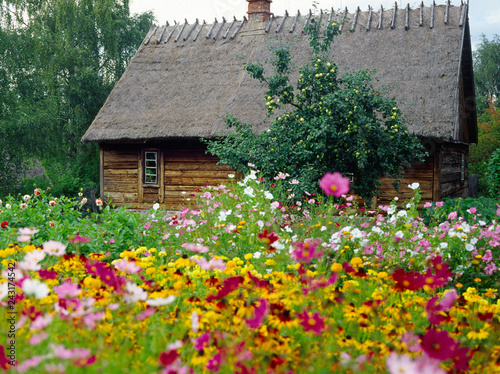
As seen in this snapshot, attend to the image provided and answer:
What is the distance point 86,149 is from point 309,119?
38.1 ft

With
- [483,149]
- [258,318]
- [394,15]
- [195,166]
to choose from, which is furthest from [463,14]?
[258,318]

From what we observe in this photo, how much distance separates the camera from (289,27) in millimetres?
12711

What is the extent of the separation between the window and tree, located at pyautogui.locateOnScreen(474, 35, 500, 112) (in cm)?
2151

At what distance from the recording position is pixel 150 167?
1282cm

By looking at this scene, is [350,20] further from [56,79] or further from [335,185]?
[335,185]

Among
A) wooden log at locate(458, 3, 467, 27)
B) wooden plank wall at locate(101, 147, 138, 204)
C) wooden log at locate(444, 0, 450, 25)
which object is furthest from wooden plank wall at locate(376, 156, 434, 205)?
wooden plank wall at locate(101, 147, 138, 204)

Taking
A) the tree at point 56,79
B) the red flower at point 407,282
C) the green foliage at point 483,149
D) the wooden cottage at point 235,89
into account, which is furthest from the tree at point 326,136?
the green foliage at point 483,149

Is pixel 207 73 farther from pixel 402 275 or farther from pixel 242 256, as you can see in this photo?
pixel 402 275

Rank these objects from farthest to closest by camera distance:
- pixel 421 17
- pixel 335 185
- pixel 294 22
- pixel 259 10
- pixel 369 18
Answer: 1. pixel 259 10
2. pixel 294 22
3. pixel 369 18
4. pixel 421 17
5. pixel 335 185

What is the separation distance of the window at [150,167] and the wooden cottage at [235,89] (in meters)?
0.03

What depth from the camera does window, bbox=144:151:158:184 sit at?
12.8 meters

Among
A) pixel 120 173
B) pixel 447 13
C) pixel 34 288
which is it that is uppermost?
pixel 447 13

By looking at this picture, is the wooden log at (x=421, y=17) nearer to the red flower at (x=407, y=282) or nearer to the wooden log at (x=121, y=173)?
the wooden log at (x=121, y=173)

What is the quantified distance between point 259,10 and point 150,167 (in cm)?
508
